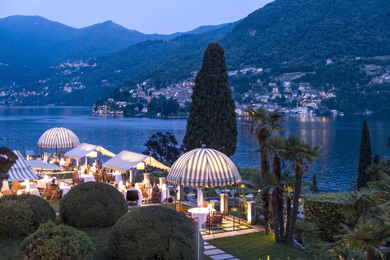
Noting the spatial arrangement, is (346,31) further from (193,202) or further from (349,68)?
(193,202)

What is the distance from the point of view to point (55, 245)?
7922 millimetres

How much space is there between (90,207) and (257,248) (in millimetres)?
5091

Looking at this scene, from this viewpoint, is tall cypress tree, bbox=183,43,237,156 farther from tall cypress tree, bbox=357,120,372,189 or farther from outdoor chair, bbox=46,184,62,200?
outdoor chair, bbox=46,184,62,200

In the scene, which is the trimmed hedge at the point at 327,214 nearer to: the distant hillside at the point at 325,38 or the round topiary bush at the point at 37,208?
the round topiary bush at the point at 37,208

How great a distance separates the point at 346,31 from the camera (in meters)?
183

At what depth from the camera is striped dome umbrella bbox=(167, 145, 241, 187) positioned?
44.7 feet

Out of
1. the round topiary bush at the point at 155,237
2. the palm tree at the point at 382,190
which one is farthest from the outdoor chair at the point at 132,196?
the palm tree at the point at 382,190

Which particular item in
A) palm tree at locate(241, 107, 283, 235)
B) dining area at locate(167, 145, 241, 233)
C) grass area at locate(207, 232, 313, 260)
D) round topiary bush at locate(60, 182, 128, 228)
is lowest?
grass area at locate(207, 232, 313, 260)

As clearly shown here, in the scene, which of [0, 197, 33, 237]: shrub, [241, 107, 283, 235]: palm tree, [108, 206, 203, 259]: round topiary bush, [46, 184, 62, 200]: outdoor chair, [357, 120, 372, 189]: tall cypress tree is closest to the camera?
[108, 206, 203, 259]: round topiary bush

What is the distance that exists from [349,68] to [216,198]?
154 metres

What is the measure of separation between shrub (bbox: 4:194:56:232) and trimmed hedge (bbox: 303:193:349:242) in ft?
27.1

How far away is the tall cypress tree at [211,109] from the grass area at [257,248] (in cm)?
1575

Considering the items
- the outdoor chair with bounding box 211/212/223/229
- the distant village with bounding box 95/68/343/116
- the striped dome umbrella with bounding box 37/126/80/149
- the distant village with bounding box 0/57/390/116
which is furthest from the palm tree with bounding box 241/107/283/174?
the distant village with bounding box 95/68/343/116

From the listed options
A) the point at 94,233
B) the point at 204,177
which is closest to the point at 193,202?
the point at 204,177
